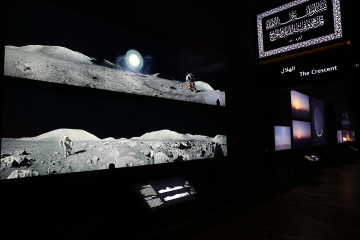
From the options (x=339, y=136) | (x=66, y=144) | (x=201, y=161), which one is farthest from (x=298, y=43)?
(x=339, y=136)

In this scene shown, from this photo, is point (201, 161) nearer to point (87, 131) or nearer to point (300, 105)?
point (87, 131)

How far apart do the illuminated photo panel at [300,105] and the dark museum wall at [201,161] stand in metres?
0.40

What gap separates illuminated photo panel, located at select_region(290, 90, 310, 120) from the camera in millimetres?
5570

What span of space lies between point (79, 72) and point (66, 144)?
62 centimetres

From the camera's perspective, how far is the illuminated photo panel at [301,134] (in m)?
5.47

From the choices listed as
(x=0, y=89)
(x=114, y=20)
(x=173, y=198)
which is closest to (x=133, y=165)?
(x=173, y=198)

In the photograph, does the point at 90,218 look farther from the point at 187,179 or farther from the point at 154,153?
the point at 187,179

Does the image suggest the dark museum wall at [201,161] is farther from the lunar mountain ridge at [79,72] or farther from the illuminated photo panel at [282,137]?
the lunar mountain ridge at [79,72]

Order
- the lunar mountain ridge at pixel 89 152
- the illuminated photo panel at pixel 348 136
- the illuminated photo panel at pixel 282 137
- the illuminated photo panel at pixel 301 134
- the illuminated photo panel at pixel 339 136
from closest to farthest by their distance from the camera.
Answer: the lunar mountain ridge at pixel 89 152, the illuminated photo panel at pixel 282 137, the illuminated photo panel at pixel 301 134, the illuminated photo panel at pixel 339 136, the illuminated photo panel at pixel 348 136

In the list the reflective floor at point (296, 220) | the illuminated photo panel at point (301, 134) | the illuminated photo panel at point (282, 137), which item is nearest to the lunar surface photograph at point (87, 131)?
the reflective floor at point (296, 220)

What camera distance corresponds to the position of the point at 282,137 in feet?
15.9

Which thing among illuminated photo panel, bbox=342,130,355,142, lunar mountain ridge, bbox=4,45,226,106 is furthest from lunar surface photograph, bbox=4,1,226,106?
illuminated photo panel, bbox=342,130,355,142

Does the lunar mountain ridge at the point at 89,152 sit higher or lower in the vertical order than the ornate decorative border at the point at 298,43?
lower

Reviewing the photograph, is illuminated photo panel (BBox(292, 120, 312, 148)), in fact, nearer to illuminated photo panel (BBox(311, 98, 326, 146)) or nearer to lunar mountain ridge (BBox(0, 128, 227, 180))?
illuminated photo panel (BBox(311, 98, 326, 146))
